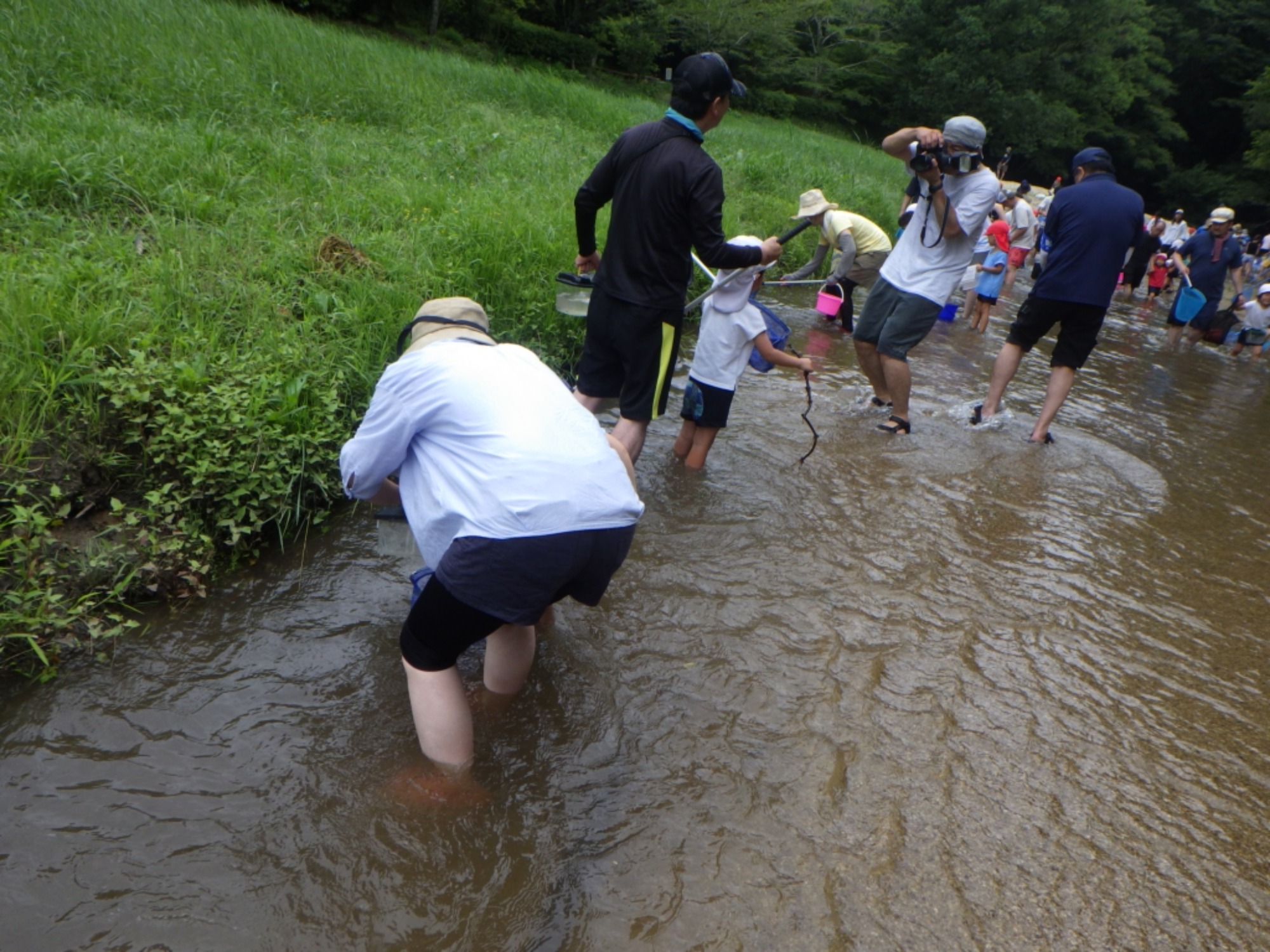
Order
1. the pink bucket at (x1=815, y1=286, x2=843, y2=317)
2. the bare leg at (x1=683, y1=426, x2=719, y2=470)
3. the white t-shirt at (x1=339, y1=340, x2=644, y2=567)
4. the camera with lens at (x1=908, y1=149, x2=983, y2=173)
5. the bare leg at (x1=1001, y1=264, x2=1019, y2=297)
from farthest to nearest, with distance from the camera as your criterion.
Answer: the bare leg at (x1=1001, y1=264, x2=1019, y2=297) < the pink bucket at (x1=815, y1=286, x2=843, y2=317) < the camera with lens at (x1=908, y1=149, x2=983, y2=173) < the bare leg at (x1=683, y1=426, x2=719, y2=470) < the white t-shirt at (x1=339, y1=340, x2=644, y2=567)

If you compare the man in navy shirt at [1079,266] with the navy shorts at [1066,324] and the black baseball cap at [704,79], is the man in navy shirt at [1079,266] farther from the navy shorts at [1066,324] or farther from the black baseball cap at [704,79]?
the black baseball cap at [704,79]

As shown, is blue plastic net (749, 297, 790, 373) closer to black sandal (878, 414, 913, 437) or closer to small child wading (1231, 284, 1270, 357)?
black sandal (878, 414, 913, 437)

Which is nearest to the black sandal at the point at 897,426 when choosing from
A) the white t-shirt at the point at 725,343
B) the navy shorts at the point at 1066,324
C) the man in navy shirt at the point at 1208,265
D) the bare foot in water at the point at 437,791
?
the navy shorts at the point at 1066,324

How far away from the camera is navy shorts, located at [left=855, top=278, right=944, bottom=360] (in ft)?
18.1

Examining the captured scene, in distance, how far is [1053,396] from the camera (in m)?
5.95

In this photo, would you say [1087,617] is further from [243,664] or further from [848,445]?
[243,664]

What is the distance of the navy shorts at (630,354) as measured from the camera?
3883 mm

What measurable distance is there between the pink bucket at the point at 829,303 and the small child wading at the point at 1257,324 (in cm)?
607

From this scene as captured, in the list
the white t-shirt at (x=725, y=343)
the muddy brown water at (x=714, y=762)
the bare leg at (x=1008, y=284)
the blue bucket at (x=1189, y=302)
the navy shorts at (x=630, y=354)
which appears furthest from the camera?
the bare leg at (x=1008, y=284)

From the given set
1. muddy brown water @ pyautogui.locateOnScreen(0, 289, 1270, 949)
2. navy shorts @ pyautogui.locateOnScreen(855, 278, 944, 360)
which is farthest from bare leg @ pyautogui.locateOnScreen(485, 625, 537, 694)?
navy shorts @ pyautogui.locateOnScreen(855, 278, 944, 360)

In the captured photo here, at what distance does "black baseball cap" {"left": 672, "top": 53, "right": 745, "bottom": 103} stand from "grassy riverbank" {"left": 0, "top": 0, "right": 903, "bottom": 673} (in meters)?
2.02

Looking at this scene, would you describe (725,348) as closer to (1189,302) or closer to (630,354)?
(630,354)

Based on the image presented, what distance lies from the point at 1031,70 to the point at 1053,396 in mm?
41462

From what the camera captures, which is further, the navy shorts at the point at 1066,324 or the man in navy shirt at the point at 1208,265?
the man in navy shirt at the point at 1208,265
